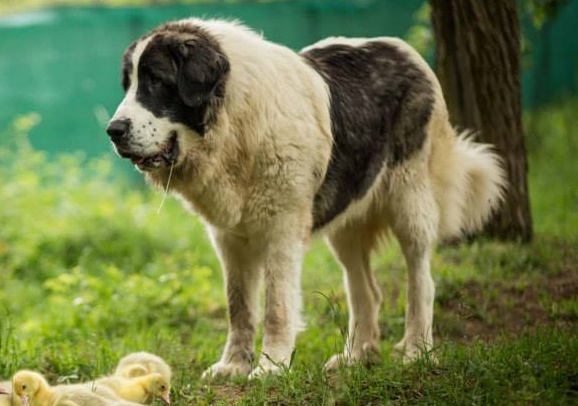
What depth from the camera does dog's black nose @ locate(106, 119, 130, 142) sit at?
204 inches

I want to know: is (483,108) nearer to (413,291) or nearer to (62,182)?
(413,291)

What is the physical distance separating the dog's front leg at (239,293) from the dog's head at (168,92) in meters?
0.75

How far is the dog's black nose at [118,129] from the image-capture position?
204 inches

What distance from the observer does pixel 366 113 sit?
616 cm

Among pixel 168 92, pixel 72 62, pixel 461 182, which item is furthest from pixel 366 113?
pixel 72 62

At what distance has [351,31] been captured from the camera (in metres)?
14.0

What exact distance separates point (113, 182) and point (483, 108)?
18.8 ft

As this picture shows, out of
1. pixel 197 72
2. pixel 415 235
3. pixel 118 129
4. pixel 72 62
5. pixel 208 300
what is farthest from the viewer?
pixel 72 62

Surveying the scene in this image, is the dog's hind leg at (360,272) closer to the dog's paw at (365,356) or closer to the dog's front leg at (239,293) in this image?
the dog's paw at (365,356)

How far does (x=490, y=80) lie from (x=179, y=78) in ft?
12.0

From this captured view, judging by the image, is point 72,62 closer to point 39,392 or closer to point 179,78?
point 179,78

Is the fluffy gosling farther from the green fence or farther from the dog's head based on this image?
the green fence

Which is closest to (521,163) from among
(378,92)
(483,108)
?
(483,108)

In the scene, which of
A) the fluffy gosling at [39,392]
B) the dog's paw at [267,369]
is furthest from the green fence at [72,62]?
the fluffy gosling at [39,392]
